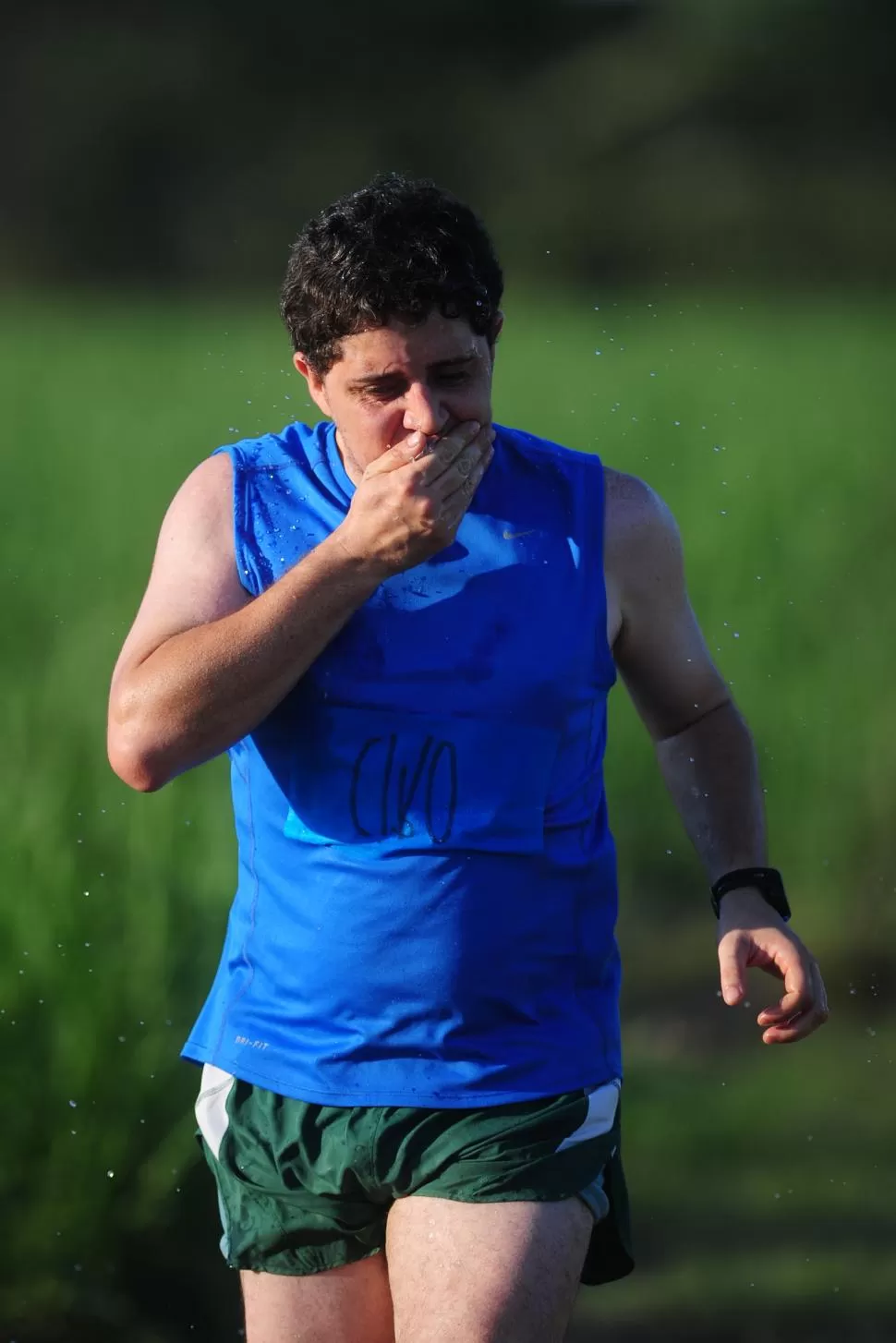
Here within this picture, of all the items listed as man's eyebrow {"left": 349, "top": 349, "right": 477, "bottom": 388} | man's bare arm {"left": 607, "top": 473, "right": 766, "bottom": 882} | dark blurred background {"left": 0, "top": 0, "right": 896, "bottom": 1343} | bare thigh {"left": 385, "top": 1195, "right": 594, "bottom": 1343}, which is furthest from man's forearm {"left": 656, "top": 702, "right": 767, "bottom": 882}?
dark blurred background {"left": 0, "top": 0, "right": 896, "bottom": 1343}

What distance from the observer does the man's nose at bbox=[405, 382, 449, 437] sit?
1867 millimetres

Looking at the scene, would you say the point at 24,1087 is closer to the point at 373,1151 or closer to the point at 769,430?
the point at 373,1151

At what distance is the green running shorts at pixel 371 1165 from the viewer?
6.13ft

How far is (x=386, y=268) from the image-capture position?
1.91m

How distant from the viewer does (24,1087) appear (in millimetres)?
3324

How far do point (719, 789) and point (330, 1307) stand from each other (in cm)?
81

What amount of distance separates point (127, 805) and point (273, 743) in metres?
1.77

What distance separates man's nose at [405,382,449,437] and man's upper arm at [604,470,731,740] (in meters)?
0.29

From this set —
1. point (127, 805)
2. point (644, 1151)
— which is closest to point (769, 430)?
point (644, 1151)

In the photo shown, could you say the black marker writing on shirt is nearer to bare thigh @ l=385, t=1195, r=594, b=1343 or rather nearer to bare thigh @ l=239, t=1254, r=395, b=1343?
bare thigh @ l=385, t=1195, r=594, b=1343

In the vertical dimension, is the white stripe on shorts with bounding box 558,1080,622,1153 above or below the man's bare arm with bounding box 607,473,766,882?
below

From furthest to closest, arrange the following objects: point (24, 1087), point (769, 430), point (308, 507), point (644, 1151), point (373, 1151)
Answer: point (769, 430)
point (644, 1151)
point (24, 1087)
point (308, 507)
point (373, 1151)

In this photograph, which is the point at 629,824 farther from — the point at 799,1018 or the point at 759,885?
the point at 799,1018

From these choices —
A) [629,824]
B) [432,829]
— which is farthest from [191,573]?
[629,824]
